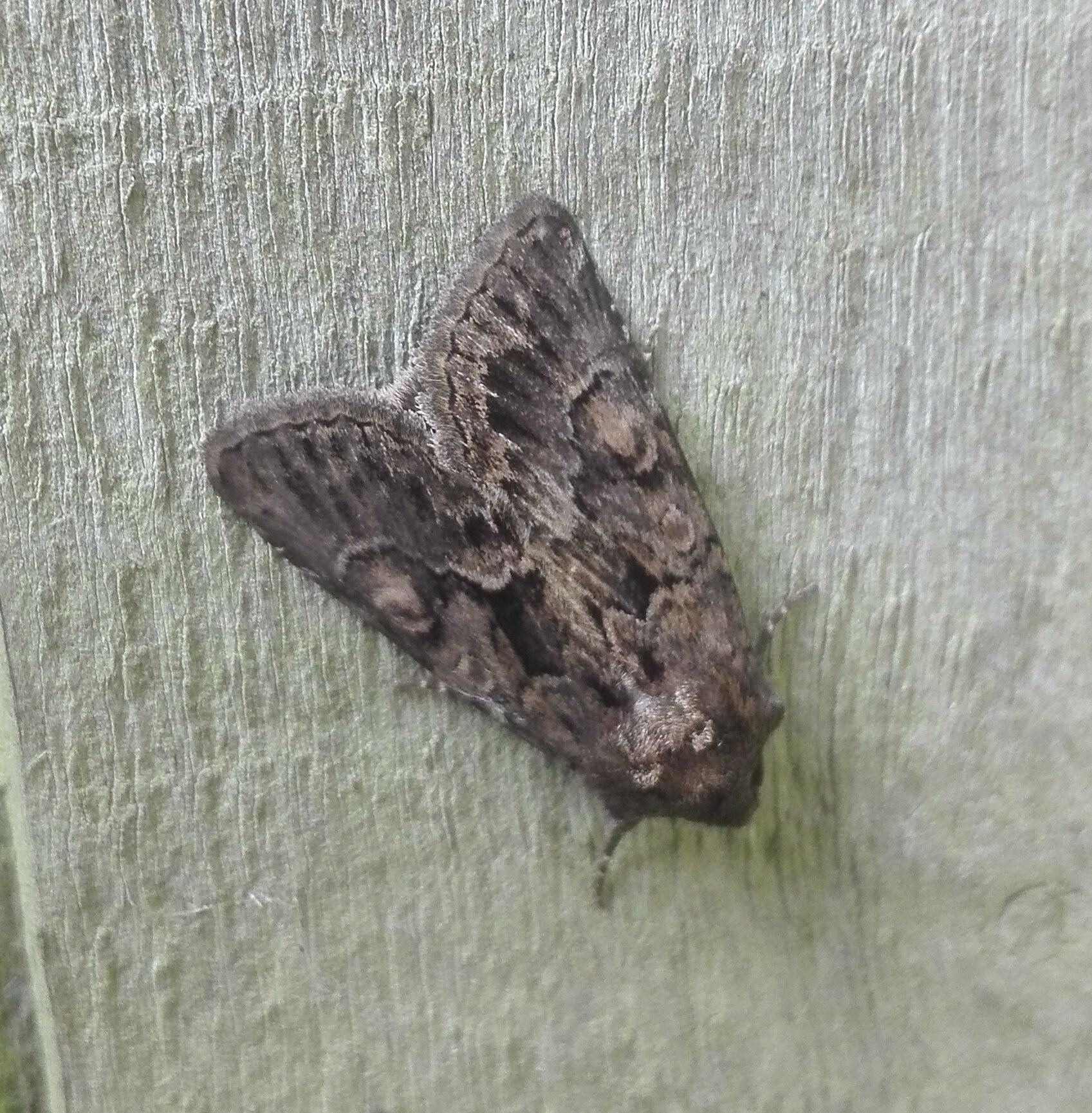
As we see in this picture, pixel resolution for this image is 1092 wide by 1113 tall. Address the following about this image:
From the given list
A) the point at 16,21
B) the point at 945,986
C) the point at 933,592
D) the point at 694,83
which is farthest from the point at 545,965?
the point at 16,21

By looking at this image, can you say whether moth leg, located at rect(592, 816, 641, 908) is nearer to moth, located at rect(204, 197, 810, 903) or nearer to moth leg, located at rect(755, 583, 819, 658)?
moth, located at rect(204, 197, 810, 903)

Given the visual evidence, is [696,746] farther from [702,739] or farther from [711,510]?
[711,510]

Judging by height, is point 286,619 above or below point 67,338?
below

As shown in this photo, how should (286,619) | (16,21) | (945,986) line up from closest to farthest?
(16,21), (286,619), (945,986)

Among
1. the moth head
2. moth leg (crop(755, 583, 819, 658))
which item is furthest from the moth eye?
moth leg (crop(755, 583, 819, 658))

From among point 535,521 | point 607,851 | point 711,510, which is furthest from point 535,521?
point 607,851

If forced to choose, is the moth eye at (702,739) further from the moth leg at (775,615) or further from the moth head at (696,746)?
the moth leg at (775,615)

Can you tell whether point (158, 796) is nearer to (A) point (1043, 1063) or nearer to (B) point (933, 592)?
(B) point (933, 592)
